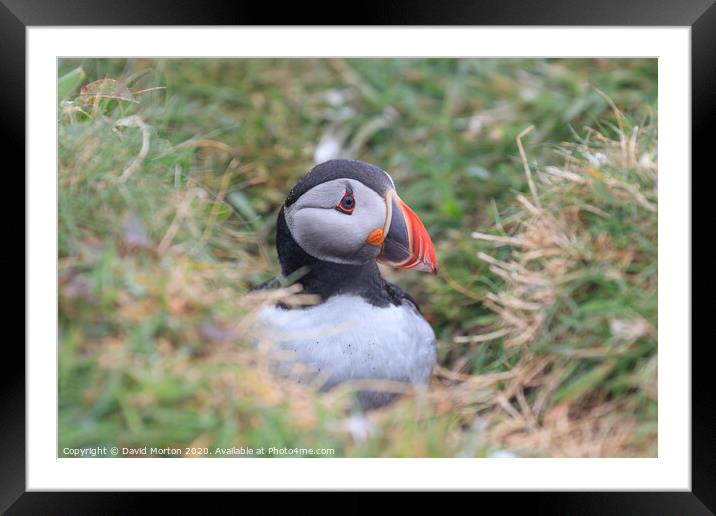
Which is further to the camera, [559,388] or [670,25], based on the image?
[559,388]

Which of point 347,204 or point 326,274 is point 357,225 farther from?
point 326,274

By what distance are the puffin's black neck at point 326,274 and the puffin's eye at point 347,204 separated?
0.25 meters

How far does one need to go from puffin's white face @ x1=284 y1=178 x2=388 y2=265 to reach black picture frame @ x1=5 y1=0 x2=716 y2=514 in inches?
25.7

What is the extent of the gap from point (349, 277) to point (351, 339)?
11.7 inches

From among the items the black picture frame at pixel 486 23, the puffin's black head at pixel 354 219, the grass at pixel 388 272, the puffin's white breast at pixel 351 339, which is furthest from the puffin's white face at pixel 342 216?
the black picture frame at pixel 486 23

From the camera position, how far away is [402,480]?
2693 millimetres

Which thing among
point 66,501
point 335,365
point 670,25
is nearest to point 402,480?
point 335,365

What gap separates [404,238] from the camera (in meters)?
3.26

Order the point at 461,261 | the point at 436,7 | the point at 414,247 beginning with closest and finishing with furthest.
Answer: the point at 436,7 → the point at 414,247 → the point at 461,261

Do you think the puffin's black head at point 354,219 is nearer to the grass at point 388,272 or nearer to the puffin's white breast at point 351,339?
the puffin's white breast at point 351,339

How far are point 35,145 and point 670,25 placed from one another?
2309 mm

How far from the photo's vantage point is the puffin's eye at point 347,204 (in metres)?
3.22

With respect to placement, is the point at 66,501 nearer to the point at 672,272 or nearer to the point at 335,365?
the point at 335,365

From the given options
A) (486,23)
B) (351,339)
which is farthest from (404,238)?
(486,23)
